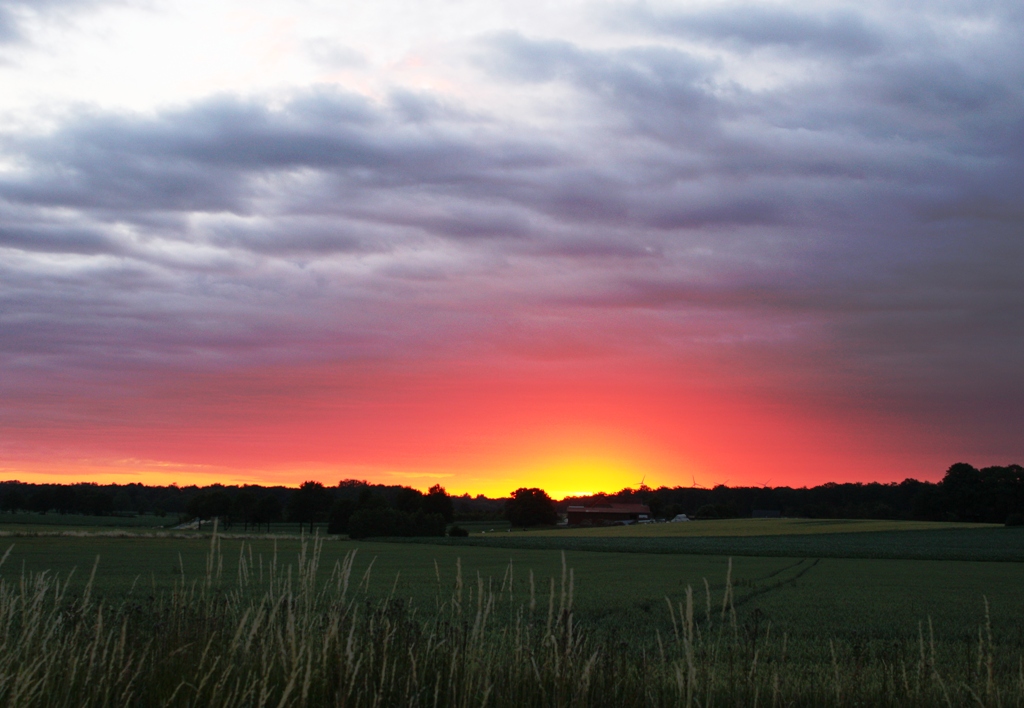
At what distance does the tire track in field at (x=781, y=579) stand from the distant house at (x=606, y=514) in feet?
335

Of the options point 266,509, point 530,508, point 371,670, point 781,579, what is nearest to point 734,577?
point 781,579

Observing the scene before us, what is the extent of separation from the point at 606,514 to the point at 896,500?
62306mm

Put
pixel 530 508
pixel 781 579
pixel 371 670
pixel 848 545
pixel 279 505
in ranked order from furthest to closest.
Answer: pixel 530 508, pixel 279 505, pixel 848 545, pixel 781 579, pixel 371 670

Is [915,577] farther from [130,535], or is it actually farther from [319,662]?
[130,535]

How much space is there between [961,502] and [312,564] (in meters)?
151

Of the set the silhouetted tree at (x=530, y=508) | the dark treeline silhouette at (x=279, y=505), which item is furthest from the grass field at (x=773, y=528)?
the silhouetted tree at (x=530, y=508)

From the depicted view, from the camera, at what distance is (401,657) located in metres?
6.55

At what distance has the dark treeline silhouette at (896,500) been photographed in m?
133

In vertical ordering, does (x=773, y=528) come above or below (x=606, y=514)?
above

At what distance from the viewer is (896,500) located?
175m

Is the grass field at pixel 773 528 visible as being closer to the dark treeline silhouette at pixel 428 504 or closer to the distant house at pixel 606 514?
the dark treeline silhouette at pixel 428 504

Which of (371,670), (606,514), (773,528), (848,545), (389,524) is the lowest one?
(606,514)

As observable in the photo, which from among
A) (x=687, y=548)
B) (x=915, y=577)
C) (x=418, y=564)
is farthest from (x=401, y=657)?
(x=687, y=548)

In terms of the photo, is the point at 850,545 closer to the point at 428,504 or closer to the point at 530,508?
the point at 428,504
